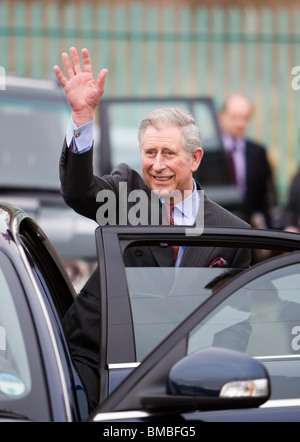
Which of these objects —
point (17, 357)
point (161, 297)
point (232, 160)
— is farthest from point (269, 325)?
point (232, 160)

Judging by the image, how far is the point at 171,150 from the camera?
3357mm

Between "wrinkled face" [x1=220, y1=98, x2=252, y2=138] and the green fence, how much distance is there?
4544mm

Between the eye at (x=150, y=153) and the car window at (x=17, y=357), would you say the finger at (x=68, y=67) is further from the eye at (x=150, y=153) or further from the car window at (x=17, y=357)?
the car window at (x=17, y=357)

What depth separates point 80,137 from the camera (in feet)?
10.6

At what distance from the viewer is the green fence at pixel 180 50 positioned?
43.4ft

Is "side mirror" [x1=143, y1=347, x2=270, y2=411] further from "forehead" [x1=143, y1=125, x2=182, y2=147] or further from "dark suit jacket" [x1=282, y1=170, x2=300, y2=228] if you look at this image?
"dark suit jacket" [x1=282, y1=170, x2=300, y2=228]

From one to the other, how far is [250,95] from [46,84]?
5.97 m

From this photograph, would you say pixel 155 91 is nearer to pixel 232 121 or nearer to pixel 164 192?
pixel 232 121

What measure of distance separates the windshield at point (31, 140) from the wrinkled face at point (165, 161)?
3.59m

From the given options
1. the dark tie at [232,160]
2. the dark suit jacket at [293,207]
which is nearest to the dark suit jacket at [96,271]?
the dark suit jacket at [293,207]

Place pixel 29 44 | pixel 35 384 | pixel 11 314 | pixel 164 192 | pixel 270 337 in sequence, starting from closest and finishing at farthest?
pixel 35 384 < pixel 11 314 < pixel 270 337 < pixel 164 192 < pixel 29 44

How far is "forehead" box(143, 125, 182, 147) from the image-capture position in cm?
334

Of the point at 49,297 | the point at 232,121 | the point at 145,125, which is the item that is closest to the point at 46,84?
the point at 232,121

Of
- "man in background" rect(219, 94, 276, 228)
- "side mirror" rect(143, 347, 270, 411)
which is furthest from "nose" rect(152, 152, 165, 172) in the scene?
"man in background" rect(219, 94, 276, 228)
